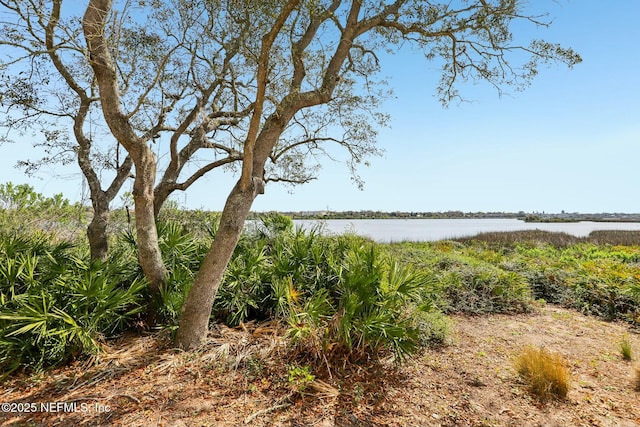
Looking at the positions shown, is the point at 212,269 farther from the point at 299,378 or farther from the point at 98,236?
the point at 98,236

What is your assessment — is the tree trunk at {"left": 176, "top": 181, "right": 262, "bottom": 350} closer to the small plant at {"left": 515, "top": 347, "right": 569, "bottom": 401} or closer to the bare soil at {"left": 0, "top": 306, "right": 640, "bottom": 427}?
the bare soil at {"left": 0, "top": 306, "right": 640, "bottom": 427}

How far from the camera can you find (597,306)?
23.8 ft

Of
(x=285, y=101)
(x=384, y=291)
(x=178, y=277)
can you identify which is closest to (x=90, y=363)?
(x=178, y=277)

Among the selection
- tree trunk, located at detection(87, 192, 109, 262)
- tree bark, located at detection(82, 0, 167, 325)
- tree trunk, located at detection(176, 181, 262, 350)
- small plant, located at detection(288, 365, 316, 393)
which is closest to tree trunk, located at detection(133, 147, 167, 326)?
tree bark, located at detection(82, 0, 167, 325)

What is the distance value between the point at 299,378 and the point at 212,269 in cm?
178

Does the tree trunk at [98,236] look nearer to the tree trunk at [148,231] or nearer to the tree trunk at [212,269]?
the tree trunk at [148,231]

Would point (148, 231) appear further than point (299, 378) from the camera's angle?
Yes

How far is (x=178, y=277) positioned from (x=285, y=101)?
3.30m

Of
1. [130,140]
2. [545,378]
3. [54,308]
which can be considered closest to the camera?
[545,378]

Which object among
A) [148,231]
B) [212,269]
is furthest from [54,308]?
[212,269]

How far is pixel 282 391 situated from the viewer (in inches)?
148

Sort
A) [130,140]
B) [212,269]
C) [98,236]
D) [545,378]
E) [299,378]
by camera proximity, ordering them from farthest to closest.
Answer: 1. [98,236]
2. [130,140]
3. [212,269]
4. [299,378]
5. [545,378]

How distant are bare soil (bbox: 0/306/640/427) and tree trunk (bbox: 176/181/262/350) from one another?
0.27 metres

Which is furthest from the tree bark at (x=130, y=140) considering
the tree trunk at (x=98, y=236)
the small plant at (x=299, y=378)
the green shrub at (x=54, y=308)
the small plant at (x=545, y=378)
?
the small plant at (x=545, y=378)
